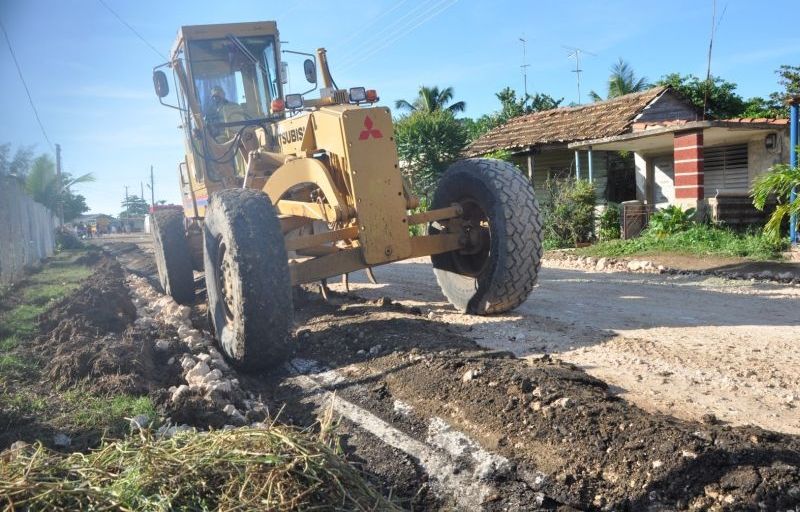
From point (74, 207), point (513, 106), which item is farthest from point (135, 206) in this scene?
point (513, 106)

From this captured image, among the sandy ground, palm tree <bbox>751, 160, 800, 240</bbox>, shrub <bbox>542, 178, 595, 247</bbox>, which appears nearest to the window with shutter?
shrub <bbox>542, 178, 595, 247</bbox>

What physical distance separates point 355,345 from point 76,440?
2.49 metres

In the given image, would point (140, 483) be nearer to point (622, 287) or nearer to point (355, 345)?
point (355, 345)

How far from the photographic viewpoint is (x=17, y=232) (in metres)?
14.7

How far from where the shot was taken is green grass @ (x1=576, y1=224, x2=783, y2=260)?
1091cm

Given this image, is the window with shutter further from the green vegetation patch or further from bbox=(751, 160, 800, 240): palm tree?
the green vegetation patch

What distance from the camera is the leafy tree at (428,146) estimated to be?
869 inches

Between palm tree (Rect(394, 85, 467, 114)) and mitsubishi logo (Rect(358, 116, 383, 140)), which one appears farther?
palm tree (Rect(394, 85, 467, 114))

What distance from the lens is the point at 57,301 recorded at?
925 cm

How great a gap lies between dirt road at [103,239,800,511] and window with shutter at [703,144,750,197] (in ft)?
32.9

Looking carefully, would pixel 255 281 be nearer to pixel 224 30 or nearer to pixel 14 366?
pixel 14 366

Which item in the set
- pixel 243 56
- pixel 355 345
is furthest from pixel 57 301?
pixel 355 345

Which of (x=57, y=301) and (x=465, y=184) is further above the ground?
(x=465, y=184)

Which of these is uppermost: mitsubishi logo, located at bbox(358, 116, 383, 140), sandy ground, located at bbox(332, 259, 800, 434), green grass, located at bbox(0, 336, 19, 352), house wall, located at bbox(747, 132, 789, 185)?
mitsubishi logo, located at bbox(358, 116, 383, 140)
